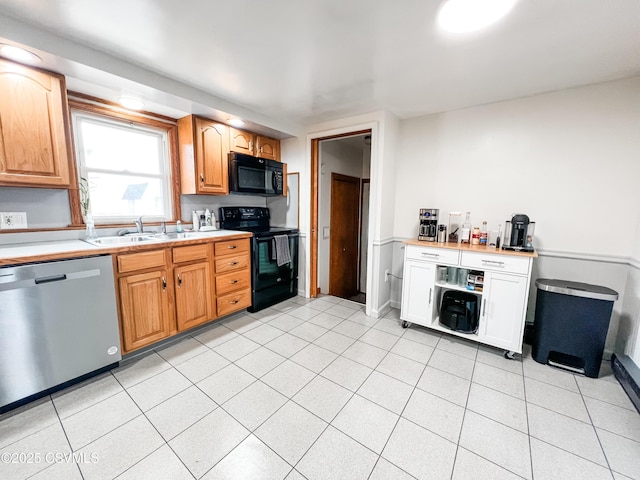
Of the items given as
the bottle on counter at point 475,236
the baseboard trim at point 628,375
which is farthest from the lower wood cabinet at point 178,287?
the baseboard trim at point 628,375

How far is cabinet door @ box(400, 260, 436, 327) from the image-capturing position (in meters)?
2.56

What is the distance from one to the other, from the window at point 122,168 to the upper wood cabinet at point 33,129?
1.57 ft

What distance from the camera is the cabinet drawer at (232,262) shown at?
2.67 m

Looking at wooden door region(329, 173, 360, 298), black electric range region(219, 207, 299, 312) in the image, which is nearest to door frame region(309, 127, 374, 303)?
black electric range region(219, 207, 299, 312)

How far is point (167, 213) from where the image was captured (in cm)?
286

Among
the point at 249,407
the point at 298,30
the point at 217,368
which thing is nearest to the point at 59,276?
the point at 217,368

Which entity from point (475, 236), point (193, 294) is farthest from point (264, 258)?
point (475, 236)

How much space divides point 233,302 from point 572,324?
3113 millimetres

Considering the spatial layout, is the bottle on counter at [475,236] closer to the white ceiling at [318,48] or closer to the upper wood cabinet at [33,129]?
the white ceiling at [318,48]

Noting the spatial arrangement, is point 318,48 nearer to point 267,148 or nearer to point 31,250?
point 267,148

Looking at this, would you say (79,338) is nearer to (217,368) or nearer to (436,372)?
(217,368)

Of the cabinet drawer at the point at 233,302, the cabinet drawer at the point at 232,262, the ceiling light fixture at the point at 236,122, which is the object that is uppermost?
the ceiling light fixture at the point at 236,122

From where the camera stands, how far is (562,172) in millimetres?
2270

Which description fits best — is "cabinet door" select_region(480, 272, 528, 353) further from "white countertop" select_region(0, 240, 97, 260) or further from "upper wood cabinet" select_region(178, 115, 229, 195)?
"white countertop" select_region(0, 240, 97, 260)
